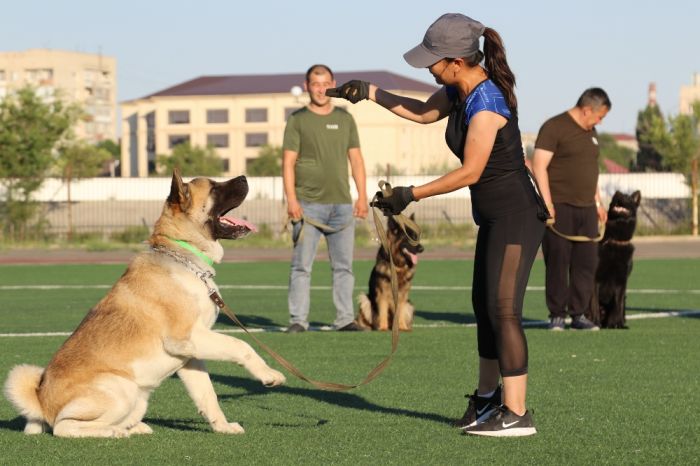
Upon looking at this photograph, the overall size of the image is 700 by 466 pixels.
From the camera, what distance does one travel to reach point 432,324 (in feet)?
45.4

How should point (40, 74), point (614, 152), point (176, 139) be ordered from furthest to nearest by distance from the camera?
point (40, 74) < point (614, 152) < point (176, 139)

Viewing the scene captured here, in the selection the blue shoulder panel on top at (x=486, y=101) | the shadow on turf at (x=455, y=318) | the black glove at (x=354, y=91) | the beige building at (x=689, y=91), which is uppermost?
the beige building at (x=689, y=91)

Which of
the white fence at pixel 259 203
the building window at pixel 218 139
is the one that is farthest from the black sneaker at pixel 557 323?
the building window at pixel 218 139

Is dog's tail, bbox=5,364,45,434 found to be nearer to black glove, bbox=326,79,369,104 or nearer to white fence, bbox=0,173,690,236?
black glove, bbox=326,79,369,104

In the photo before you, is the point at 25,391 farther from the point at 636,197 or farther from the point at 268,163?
the point at 268,163

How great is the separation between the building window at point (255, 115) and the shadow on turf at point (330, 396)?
124 metres

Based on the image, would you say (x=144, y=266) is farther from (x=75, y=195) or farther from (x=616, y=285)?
(x=75, y=195)

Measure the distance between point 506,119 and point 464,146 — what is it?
0.26m

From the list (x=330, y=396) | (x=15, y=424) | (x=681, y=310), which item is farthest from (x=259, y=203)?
(x=15, y=424)

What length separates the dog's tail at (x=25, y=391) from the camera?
258 inches

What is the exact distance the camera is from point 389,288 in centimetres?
1279

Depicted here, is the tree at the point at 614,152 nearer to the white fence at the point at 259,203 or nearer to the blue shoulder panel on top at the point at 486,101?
the white fence at the point at 259,203

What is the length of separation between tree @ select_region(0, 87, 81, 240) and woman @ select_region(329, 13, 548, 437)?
102ft

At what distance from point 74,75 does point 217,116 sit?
4812cm
